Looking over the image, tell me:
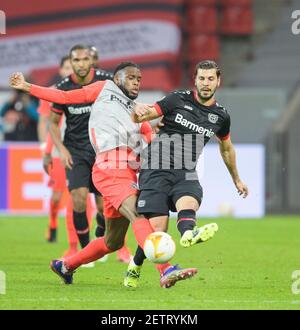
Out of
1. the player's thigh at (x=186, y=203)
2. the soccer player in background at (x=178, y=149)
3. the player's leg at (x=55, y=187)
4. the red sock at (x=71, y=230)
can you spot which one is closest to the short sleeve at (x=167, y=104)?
the soccer player in background at (x=178, y=149)

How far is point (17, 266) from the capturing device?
11.4 metres

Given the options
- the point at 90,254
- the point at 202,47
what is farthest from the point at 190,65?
the point at 90,254

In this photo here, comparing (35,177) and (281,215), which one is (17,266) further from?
(281,215)

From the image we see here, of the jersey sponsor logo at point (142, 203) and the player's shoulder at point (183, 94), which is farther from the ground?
the player's shoulder at point (183, 94)

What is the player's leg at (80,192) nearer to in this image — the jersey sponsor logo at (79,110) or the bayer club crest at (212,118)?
the jersey sponsor logo at (79,110)

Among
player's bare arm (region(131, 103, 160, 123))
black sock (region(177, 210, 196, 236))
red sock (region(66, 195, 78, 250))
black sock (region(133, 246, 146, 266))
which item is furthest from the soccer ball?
red sock (region(66, 195, 78, 250))

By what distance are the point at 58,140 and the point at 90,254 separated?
2.22m

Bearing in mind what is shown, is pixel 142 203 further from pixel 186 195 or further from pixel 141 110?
pixel 141 110

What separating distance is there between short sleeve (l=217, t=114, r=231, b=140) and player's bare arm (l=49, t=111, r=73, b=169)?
84.0 inches

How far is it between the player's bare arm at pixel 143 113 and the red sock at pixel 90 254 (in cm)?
107

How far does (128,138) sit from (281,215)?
11100mm

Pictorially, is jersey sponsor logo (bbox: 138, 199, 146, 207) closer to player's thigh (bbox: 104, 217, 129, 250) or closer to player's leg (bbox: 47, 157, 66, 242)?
player's thigh (bbox: 104, 217, 129, 250)

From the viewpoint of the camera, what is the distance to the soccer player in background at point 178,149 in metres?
9.22
